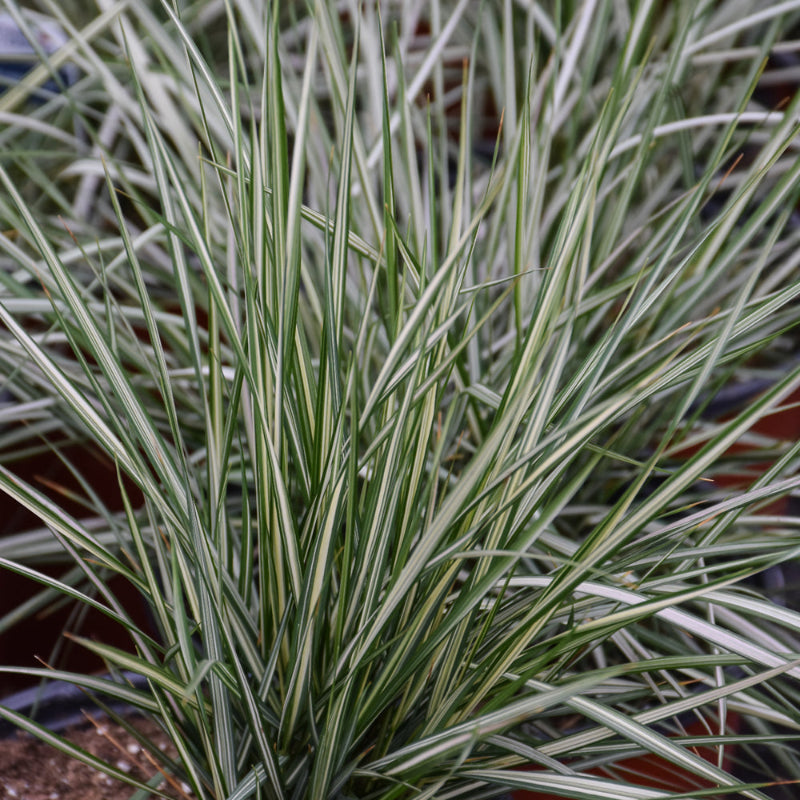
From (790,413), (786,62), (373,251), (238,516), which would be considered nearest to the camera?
(373,251)

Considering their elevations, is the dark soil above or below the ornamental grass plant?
below

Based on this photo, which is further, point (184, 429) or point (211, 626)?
point (184, 429)

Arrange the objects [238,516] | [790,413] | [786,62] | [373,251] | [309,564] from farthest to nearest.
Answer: [786,62], [790,413], [238,516], [373,251], [309,564]

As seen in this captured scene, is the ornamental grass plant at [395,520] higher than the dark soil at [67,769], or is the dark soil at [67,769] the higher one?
the ornamental grass plant at [395,520]

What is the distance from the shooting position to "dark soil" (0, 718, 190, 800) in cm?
46

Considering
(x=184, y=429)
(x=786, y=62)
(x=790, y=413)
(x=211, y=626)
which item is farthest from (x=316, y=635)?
(x=786, y=62)

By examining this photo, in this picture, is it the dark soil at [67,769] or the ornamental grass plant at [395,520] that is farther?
the dark soil at [67,769]

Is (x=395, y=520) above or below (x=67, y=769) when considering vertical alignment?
above

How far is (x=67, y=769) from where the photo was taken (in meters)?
0.48

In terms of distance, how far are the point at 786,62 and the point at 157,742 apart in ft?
2.98

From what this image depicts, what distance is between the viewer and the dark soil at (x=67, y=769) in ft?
1.52

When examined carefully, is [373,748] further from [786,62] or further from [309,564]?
[786,62]

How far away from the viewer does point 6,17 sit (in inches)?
31.3

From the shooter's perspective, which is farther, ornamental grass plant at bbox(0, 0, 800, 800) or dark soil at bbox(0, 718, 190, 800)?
dark soil at bbox(0, 718, 190, 800)
